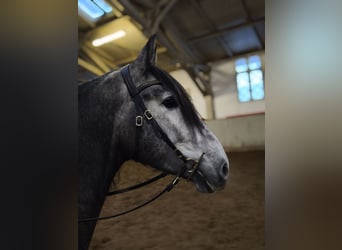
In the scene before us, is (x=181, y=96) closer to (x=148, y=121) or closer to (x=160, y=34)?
(x=148, y=121)

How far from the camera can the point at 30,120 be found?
0.19m

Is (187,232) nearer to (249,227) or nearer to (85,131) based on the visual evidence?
(249,227)

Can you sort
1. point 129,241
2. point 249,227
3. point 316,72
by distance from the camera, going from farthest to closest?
point 249,227 < point 129,241 < point 316,72

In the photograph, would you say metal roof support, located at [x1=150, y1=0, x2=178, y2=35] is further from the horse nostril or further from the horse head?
the horse nostril

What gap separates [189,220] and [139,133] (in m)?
1.47

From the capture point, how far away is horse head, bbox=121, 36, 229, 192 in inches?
27.5

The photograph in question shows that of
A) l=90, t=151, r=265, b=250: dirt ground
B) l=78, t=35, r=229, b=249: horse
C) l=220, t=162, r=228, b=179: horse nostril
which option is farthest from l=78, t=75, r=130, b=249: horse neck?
l=90, t=151, r=265, b=250: dirt ground

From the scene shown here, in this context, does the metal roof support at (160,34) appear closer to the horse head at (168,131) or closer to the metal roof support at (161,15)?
the metal roof support at (161,15)

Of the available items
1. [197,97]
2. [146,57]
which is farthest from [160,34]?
[146,57]

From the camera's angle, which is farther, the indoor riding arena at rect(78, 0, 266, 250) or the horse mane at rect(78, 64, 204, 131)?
the indoor riding arena at rect(78, 0, 266, 250)

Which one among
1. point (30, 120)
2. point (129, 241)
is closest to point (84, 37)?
point (129, 241)

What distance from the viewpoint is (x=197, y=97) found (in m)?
4.51

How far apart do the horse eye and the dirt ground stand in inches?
39.2

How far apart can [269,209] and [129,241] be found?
5.48 ft
